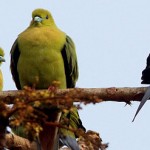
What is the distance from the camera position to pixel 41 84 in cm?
482

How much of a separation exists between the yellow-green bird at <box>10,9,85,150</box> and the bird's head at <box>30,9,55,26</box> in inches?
5.6

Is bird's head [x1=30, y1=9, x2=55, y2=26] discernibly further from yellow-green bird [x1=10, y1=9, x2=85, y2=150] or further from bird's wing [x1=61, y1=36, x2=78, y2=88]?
bird's wing [x1=61, y1=36, x2=78, y2=88]

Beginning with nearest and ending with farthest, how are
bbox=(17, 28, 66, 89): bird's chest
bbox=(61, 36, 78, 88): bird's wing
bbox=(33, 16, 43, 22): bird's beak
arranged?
bbox=(17, 28, 66, 89): bird's chest < bbox=(61, 36, 78, 88): bird's wing < bbox=(33, 16, 43, 22): bird's beak

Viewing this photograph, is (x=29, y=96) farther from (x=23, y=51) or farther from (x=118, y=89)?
(x=23, y=51)

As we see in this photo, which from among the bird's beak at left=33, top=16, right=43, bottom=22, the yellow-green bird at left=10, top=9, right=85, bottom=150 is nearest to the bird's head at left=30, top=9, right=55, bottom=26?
the bird's beak at left=33, top=16, right=43, bottom=22

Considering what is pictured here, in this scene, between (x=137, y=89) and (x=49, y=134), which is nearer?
(x=137, y=89)

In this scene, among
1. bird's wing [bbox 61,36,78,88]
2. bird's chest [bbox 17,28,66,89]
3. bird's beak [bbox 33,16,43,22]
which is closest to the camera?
bird's chest [bbox 17,28,66,89]

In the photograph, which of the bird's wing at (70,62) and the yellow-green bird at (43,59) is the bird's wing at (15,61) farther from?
the bird's wing at (70,62)

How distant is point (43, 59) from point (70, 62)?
0.95 ft

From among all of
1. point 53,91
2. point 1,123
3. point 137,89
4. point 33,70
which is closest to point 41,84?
point 33,70

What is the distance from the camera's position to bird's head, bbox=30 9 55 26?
520cm

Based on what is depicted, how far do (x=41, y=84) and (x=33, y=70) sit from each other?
156 millimetres

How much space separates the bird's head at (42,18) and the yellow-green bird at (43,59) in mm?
143

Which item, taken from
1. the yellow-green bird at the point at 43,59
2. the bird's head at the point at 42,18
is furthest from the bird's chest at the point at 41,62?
the bird's head at the point at 42,18
